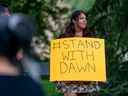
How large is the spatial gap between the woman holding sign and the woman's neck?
5146 millimetres

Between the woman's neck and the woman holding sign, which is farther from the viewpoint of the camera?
the woman holding sign

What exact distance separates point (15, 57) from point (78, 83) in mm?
5295

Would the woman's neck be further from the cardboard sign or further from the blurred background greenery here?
the blurred background greenery

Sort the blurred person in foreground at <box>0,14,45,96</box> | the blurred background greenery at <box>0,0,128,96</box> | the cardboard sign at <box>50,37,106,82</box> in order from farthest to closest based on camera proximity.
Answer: the blurred background greenery at <box>0,0,128,96</box> → the cardboard sign at <box>50,37,106,82</box> → the blurred person in foreground at <box>0,14,45,96</box>

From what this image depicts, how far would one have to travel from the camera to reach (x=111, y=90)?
855cm

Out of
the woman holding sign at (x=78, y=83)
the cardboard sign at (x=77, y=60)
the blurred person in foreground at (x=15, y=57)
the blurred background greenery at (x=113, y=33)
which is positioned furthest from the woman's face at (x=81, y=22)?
the blurred person in foreground at (x=15, y=57)

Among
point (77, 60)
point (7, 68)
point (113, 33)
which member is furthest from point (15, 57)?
point (113, 33)

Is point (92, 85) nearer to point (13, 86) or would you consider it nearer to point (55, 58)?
point (55, 58)

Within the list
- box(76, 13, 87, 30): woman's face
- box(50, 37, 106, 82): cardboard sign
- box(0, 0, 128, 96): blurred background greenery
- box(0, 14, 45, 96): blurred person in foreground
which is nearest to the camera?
box(0, 14, 45, 96): blurred person in foreground

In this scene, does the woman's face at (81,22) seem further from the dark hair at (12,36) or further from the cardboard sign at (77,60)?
the dark hair at (12,36)

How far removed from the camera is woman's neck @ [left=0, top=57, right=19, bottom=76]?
251cm

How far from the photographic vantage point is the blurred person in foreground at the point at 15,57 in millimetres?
2500

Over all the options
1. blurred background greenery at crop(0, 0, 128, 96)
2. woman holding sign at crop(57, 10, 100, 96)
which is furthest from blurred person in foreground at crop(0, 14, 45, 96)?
blurred background greenery at crop(0, 0, 128, 96)

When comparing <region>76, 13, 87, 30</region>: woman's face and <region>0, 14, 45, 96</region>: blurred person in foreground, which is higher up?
<region>76, 13, 87, 30</region>: woman's face
